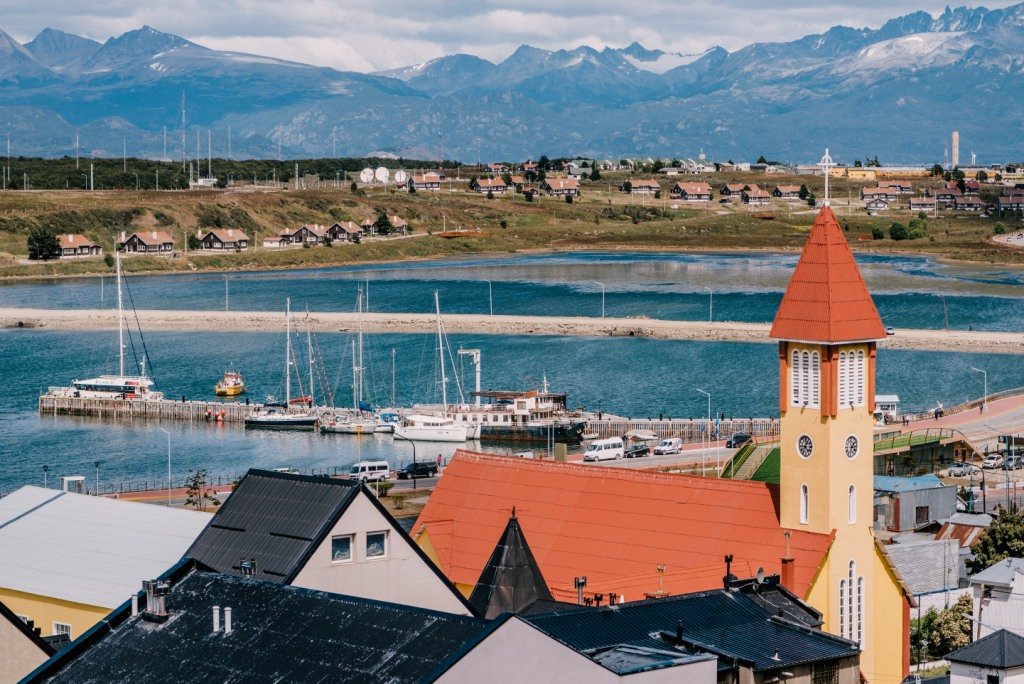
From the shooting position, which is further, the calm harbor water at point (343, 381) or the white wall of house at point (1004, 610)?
the calm harbor water at point (343, 381)

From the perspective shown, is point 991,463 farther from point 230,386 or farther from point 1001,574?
point 230,386

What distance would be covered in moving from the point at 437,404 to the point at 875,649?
5445 cm

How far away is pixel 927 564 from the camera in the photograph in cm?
3594

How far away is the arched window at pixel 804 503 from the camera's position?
2623 cm

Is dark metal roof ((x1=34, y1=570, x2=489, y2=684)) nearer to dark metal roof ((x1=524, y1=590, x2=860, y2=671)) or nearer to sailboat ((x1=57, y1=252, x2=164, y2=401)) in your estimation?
dark metal roof ((x1=524, y1=590, x2=860, y2=671))

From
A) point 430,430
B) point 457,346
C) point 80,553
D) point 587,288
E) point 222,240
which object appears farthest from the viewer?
point 222,240

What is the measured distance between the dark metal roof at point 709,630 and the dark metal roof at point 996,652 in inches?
155

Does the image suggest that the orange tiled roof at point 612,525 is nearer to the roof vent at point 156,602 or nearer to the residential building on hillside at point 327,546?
the residential building on hillside at point 327,546

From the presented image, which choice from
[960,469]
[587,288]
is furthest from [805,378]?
[587,288]

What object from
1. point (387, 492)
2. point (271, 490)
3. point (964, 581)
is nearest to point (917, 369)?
point (387, 492)

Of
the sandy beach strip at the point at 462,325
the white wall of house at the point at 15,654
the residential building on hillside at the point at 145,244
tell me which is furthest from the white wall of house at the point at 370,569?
the residential building on hillside at the point at 145,244

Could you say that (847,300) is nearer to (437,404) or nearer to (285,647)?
(285,647)

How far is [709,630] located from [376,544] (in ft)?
11.7

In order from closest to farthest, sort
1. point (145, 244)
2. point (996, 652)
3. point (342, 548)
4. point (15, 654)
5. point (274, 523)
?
point (342, 548) → point (15, 654) → point (274, 523) → point (996, 652) → point (145, 244)
